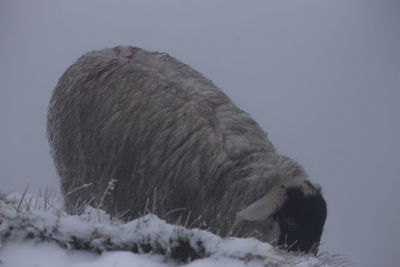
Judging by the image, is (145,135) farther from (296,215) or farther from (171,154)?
(296,215)

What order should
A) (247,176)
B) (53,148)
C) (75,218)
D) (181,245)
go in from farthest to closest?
(53,148) < (247,176) < (75,218) < (181,245)

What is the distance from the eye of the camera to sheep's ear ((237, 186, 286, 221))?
2.62m

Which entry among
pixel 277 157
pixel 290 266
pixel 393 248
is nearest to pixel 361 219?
pixel 393 248

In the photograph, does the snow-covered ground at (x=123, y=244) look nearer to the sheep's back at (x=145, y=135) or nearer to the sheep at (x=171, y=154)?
the sheep at (x=171, y=154)

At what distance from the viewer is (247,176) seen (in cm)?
317

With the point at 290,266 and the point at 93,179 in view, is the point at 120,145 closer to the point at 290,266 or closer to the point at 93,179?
the point at 93,179

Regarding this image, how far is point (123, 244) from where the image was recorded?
135 centimetres

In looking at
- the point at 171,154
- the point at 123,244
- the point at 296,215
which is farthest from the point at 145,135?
the point at 123,244

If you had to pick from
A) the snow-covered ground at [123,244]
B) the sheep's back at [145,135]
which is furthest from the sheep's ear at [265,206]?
the snow-covered ground at [123,244]

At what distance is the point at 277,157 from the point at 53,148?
271 cm

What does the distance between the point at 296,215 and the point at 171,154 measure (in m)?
1.29

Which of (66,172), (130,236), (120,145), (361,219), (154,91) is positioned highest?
(154,91)

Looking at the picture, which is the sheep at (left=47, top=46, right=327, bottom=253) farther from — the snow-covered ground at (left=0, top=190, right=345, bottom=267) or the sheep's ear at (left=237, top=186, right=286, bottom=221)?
the snow-covered ground at (left=0, top=190, right=345, bottom=267)

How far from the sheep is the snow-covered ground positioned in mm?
1262
